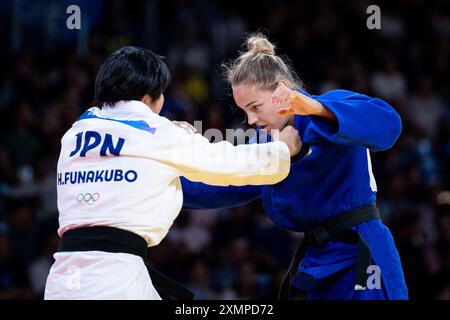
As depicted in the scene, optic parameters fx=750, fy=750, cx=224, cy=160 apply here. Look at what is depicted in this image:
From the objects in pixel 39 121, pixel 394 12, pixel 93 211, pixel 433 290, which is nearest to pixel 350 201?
pixel 93 211

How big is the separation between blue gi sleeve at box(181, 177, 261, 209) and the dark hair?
681 mm

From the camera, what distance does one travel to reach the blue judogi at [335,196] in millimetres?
3180

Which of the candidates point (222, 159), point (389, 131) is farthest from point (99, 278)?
point (389, 131)

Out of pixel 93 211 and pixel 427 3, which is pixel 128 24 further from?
pixel 93 211

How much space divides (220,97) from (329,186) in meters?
4.55

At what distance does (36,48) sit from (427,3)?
489 cm

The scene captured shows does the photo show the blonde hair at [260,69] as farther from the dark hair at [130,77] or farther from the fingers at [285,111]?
the dark hair at [130,77]

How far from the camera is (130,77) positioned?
9.84 ft

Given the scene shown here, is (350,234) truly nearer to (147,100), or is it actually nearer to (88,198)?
(147,100)

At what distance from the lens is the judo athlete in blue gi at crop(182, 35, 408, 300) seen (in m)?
3.12

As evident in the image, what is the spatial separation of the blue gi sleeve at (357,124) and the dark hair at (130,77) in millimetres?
682

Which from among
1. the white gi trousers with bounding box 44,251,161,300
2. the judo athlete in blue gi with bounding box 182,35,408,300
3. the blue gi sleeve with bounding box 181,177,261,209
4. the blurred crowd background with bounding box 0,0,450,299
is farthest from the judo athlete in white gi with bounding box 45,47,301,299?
the blurred crowd background with bounding box 0,0,450,299

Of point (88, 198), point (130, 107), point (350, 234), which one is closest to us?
point (88, 198)

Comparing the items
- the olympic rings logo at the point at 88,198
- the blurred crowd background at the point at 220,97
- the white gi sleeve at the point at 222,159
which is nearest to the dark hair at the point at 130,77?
the white gi sleeve at the point at 222,159
